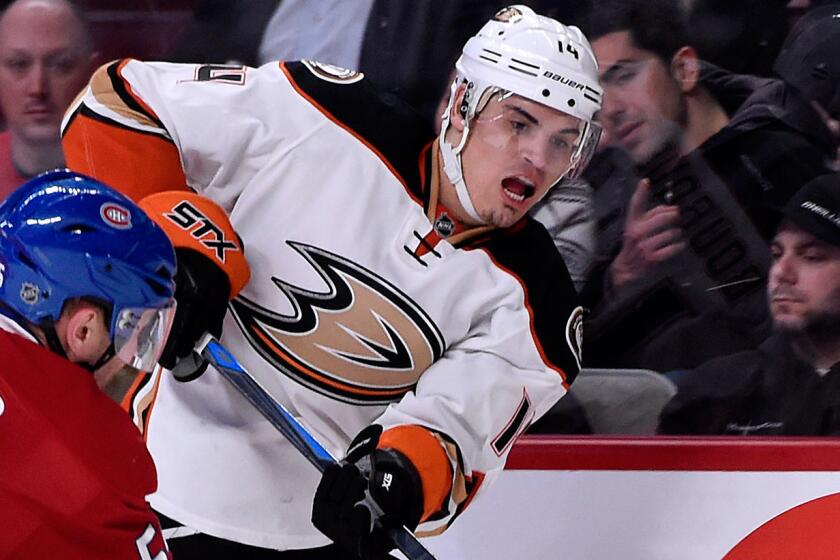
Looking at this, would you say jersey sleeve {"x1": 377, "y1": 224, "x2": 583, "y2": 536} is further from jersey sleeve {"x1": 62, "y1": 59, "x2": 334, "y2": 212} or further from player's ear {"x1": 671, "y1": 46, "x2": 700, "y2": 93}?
player's ear {"x1": 671, "y1": 46, "x2": 700, "y2": 93}

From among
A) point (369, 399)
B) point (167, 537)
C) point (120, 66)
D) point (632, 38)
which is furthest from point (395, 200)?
point (632, 38)

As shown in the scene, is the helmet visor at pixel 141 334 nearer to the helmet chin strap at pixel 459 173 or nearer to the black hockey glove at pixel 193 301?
the black hockey glove at pixel 193 301

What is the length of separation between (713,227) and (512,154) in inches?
28.8

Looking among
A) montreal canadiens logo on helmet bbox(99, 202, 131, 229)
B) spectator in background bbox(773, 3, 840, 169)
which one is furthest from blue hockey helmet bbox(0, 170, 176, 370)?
spectator in background bbox(773, 3, 840, 169)

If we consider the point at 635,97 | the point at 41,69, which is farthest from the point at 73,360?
the point at 635,97

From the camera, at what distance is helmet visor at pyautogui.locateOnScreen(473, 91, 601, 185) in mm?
1845

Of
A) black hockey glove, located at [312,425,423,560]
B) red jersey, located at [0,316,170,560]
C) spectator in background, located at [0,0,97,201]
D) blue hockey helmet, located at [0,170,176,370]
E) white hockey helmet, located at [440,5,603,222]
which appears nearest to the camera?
red jersey, located at [0,316,170,560]

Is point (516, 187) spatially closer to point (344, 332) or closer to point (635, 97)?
point (344, 332)

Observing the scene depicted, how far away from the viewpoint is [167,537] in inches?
74.7

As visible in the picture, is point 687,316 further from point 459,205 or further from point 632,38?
point 459,205

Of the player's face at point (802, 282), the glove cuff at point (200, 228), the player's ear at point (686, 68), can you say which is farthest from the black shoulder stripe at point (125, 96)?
the player's face at point (802, 282)

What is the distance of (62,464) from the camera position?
1.26 m

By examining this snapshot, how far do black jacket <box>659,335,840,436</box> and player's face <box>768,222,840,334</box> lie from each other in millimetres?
46

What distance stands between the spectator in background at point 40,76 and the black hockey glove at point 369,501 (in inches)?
38.1
